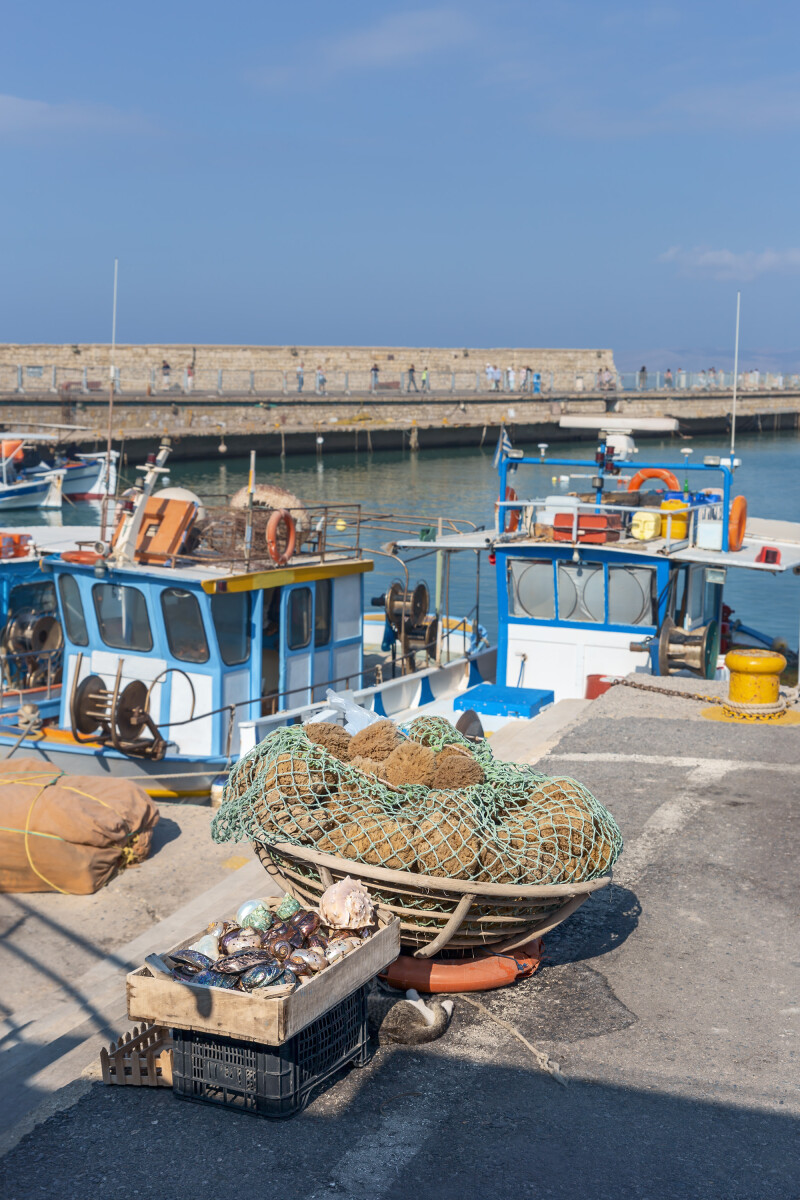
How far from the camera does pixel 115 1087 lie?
15.8ft

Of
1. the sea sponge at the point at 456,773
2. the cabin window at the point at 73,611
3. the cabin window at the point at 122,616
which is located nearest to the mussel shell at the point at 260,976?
the sea sponge at the point at 456,773

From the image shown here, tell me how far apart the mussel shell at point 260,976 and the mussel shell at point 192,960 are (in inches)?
8.5

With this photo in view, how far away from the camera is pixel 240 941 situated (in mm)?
4910

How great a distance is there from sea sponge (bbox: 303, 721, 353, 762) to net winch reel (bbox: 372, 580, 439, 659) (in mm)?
8234

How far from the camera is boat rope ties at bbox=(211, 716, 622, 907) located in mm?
5254

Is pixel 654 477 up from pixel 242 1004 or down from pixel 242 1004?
up

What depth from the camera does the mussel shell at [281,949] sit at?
476cm

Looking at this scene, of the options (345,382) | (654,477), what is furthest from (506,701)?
(345,382)

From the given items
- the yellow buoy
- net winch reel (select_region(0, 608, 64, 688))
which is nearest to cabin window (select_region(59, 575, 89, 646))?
net winch reel (select_region(0, 608, 64, 688))

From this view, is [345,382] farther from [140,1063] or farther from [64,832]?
[140,1063]

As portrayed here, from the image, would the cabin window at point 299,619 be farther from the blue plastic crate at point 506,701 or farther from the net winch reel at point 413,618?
the net winch reel at point 413,618

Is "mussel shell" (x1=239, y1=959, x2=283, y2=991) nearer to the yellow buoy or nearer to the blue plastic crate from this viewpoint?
the yellow buoy

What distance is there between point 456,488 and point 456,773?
38.7 metres

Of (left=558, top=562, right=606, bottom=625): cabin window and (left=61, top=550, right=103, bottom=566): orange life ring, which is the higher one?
(left=61, top=550, right=103, bottom=566): orange life ring
